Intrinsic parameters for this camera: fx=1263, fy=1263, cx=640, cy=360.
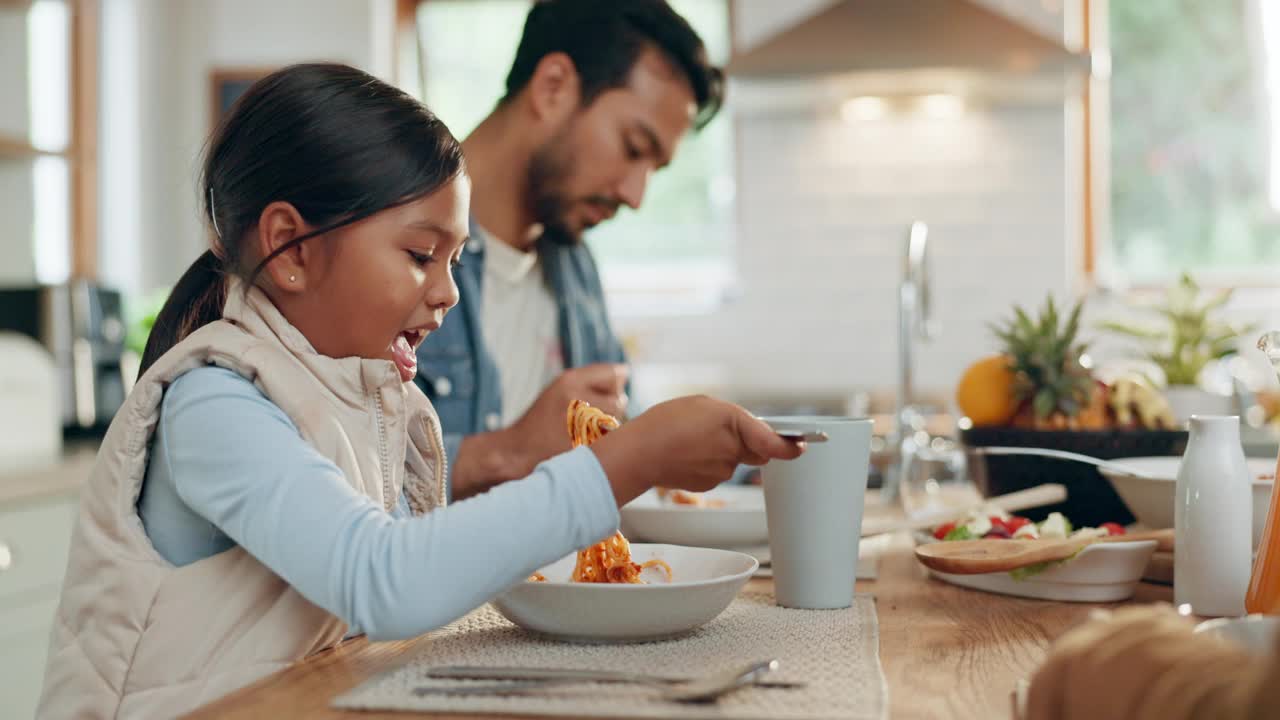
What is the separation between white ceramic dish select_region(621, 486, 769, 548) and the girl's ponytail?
470 mm

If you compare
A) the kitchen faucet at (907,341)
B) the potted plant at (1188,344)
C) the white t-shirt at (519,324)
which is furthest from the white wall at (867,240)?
the potted plant at (1188,344)

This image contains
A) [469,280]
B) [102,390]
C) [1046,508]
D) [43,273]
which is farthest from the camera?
[43,273]

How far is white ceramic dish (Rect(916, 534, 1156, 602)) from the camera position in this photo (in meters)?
1.15

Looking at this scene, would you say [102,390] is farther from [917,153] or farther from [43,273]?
[917,153]

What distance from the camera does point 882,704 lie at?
0.78 meters

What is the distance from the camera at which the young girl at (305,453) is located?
2.90ft

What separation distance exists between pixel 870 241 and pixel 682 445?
3.68m

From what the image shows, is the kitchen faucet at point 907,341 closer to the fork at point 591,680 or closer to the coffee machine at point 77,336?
the fork at point 591,680

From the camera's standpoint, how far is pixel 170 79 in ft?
15.1

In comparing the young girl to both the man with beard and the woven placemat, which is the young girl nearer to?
the woven placemat

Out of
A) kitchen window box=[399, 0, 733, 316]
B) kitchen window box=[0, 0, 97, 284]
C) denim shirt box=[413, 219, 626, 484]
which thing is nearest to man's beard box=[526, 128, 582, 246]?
denim shirt box=[413, 219, 626, 484]

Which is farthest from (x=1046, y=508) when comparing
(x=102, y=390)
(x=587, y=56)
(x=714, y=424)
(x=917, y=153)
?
(x=917, y=153)

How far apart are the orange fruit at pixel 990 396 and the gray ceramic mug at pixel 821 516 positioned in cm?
51

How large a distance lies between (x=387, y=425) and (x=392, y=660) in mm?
263
